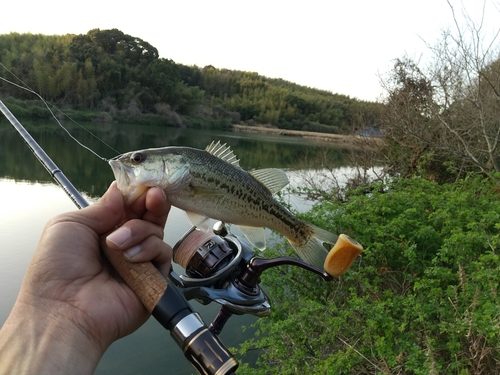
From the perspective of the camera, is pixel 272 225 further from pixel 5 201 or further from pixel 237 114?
pixel 237 114

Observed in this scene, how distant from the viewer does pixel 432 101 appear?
514 inches

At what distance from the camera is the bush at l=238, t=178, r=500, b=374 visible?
3.30 metres

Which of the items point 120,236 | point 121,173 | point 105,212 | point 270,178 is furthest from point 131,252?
point 270,178

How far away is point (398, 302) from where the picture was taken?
3.97 meters

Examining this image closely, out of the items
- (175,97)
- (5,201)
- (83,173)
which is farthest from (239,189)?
(175,97)

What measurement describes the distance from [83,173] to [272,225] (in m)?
15.7

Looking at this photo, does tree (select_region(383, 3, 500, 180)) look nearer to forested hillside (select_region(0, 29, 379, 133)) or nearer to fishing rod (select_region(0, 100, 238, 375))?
forested hillside (select_region(0, 29, 379, 133))

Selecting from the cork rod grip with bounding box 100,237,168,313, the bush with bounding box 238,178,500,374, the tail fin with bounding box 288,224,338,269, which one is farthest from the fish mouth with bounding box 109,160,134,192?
the bush with bounding box 238,178,500,374

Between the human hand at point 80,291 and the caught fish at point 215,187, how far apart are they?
0.34ft

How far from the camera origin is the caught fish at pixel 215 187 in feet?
6.63

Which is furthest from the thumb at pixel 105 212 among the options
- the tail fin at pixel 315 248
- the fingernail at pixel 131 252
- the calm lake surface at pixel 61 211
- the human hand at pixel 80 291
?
the calm lake surface at pixel 61 211

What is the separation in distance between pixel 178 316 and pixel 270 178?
3.74 feet

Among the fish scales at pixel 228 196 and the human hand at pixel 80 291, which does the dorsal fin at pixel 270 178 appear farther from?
the human hand at pixel 80 291

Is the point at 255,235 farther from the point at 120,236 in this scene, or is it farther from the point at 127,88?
the point at 127,88
